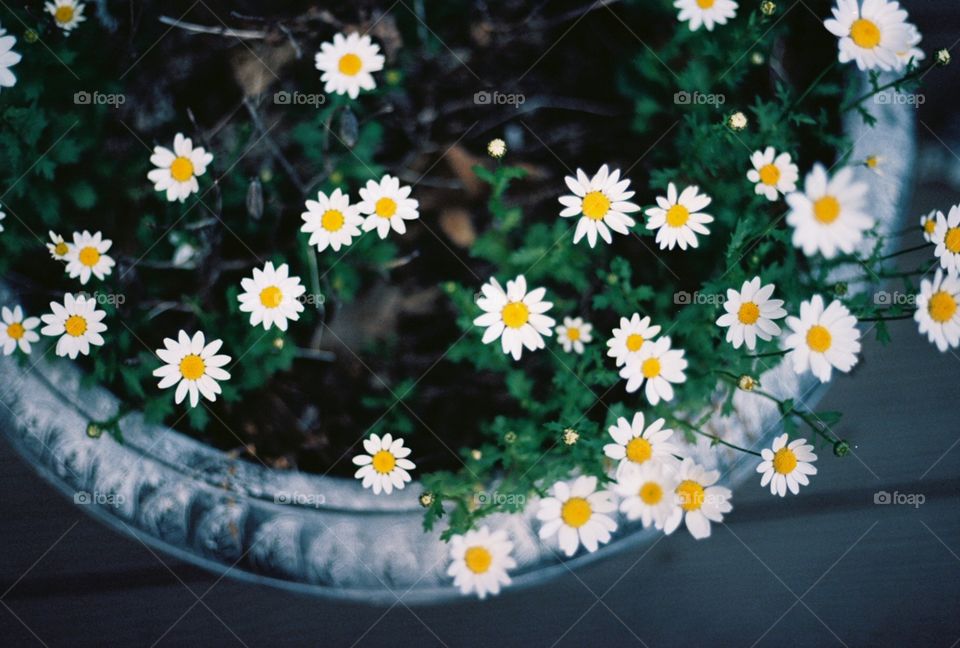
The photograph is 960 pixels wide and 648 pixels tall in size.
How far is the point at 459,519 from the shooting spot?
3.53ft

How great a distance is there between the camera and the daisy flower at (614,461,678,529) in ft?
3.24

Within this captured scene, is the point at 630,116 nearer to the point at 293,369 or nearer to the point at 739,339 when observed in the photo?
the point at 739,339

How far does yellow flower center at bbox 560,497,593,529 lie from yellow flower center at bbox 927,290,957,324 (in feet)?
1.83

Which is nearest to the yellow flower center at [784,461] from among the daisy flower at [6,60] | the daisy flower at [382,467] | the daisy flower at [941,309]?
the daisy flower at [941,309]

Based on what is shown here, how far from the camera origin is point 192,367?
1047 mm

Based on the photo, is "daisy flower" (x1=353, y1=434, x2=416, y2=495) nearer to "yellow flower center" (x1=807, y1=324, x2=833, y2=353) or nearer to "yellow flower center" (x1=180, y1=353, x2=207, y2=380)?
"yellow flower center" (x1=180, y1=353, x2=207, y2=380)

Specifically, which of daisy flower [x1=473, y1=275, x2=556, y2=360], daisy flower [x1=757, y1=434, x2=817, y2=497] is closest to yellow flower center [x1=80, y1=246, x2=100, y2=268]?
daisy flower [x1=473, y1=275, x2=556, y2=360]

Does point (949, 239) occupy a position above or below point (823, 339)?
above

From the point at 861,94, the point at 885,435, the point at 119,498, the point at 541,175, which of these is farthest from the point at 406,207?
the point at 885,435

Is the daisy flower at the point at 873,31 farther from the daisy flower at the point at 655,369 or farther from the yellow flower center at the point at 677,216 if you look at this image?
the daisy flower at the point at 655,369

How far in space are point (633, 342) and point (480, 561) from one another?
40 cm

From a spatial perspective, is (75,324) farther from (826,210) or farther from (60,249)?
(826,210)

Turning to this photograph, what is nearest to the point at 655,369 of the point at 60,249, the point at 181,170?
the point at 181,170

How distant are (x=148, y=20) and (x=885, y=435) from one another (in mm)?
1612
